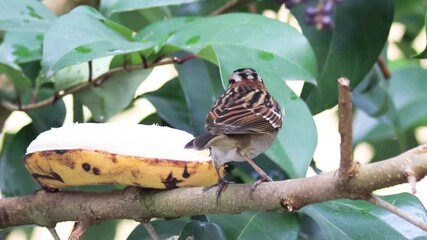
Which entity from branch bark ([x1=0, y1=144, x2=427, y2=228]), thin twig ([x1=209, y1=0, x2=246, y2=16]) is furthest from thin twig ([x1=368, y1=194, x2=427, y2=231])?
thin twig ([x1=209, y1=0, x2=246, y2=16])

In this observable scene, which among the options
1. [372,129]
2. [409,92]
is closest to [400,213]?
[372,129]

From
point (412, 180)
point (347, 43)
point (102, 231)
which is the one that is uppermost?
point (412, 180)

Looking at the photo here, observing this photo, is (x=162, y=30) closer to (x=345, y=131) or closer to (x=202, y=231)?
(x=202, y=231)

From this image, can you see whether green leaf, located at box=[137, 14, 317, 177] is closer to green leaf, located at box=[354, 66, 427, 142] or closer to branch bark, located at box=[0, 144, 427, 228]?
branch bark, located at box=[0, 144, 427, 228]

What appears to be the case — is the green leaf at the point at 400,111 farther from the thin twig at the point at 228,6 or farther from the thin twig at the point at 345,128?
the thin twig at the point at 345,128

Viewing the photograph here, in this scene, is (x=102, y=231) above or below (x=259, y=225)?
below

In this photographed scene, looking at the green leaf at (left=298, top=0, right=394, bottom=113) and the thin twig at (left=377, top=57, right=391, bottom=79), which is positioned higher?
the green leaf at (left=298, top=0, right=394, bottom=113)
